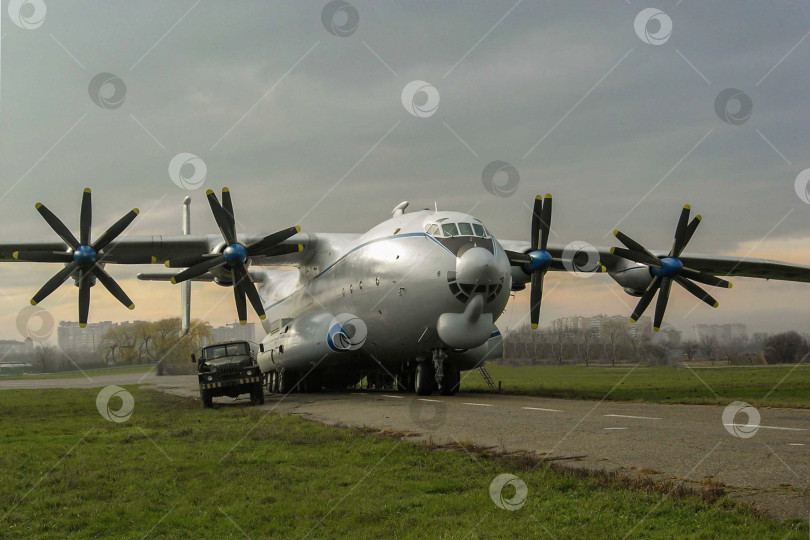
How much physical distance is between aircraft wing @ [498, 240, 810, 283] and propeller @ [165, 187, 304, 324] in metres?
8.37

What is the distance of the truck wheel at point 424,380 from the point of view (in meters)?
21.8

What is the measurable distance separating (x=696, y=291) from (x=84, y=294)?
18628 mm

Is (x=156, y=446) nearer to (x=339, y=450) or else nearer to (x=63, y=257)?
(x=339, y=450)

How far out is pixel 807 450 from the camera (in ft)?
29.4

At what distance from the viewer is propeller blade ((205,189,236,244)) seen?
21.5 meters

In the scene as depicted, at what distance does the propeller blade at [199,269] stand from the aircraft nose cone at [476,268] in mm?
7267

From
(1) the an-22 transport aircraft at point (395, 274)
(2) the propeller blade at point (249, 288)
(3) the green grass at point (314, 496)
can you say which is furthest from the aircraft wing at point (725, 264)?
(3) the green grass at point (314, 496)

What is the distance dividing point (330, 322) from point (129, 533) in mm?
17287

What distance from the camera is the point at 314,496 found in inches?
298

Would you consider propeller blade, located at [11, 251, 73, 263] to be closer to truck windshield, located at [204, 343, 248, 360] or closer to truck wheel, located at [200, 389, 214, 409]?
truck windshield, located at [204, 343, 248, 360]

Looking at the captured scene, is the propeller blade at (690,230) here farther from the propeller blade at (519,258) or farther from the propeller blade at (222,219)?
the propeller blade at (222,219)

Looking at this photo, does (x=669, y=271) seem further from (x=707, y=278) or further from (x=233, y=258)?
(x=233, y=258)

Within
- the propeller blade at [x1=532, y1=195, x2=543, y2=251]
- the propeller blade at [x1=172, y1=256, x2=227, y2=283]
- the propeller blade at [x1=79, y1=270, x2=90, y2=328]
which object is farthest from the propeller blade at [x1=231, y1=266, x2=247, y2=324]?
the propeller blade at [x1=532, y1=195, x2=543, y2=251]

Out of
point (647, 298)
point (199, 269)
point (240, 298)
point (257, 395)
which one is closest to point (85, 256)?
point (199, 269)
